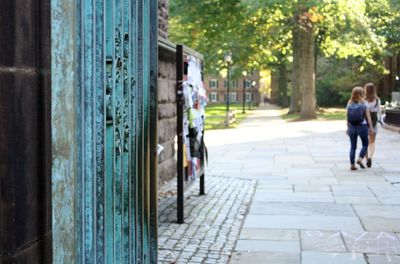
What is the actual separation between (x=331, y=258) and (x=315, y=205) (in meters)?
2.64

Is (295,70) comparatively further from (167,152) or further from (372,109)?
(167,152)

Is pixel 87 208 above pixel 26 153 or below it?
below

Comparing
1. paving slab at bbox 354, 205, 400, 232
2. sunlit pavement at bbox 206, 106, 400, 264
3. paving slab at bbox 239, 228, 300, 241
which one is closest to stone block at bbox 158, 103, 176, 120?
sunlit pavement at bbox 206, 106, 400, 264

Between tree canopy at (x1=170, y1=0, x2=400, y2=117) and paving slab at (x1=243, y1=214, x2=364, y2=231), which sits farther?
tree canopy at (x1=170, y1=0, x2=400, y2=117)

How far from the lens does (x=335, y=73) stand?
48.9 m

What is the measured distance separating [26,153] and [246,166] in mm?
10642

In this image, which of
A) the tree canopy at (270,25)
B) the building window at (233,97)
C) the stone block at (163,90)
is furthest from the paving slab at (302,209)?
the building window at (233,97)

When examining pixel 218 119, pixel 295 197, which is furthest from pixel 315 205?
pixel 218 119

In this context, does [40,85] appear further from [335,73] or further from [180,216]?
[335,73]

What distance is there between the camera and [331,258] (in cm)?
517

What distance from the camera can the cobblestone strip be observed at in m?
5.33

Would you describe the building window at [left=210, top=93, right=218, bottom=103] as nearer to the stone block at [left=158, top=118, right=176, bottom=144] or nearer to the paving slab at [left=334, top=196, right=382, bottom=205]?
the stone block at [left=158, top=118, right=176, bottom=144]

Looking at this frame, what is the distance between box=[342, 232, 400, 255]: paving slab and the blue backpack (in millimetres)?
5159

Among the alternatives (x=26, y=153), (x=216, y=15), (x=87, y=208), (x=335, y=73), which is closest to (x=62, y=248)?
(x=87, y=208)
